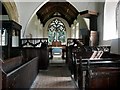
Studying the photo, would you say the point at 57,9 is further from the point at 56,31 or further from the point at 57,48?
the point at 56,31

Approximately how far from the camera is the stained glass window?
25784mm

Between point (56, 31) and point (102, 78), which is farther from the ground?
point (56, 31)

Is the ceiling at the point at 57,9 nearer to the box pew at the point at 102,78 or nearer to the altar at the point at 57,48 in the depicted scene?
the altar at the point at 57,48

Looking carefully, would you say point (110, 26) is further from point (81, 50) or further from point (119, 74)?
point (119, 74)

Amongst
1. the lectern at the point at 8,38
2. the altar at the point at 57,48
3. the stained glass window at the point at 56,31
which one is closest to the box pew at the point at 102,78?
the lectern at the point at 8,38

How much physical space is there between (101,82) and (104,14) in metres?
5.83

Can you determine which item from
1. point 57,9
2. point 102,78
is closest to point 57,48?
point 57,9

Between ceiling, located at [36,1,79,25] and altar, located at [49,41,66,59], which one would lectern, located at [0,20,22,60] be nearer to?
altar, located at [49,41,66,59]

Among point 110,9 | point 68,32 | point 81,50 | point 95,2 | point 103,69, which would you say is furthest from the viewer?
point 68,32

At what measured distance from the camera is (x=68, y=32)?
84.2ft

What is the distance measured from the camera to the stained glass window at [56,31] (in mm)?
25784

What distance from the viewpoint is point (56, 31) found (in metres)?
26.5

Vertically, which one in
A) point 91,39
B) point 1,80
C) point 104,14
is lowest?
point 1,80

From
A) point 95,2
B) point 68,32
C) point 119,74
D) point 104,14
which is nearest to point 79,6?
point 95,2
